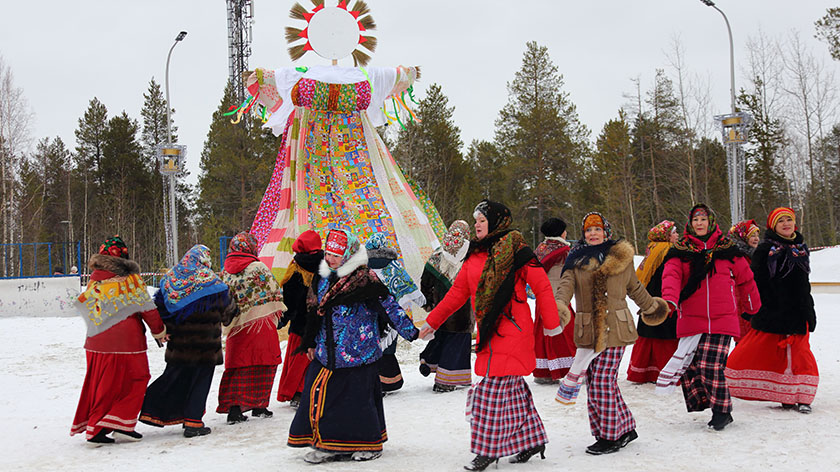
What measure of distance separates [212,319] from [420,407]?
75.1 inches

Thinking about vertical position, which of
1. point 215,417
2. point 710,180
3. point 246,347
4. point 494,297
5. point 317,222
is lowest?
point 215,417

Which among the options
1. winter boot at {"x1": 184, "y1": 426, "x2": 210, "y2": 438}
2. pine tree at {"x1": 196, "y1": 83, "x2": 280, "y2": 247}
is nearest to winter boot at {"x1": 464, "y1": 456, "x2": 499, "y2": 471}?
winter boot at {"x1": 184, "y1": 426, "x2": 210, "y2": 438}

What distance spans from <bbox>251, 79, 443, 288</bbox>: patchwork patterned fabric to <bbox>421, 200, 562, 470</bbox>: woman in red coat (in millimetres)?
5639

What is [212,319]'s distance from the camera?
17.8 ft

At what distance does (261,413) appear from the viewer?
233 inches

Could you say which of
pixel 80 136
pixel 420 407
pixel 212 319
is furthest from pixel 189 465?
pixel 80 136

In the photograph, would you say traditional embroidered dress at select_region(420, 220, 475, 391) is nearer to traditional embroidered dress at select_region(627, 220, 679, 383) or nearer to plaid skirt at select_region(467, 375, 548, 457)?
traditional embroidered dress at select_region(627, 220, 679, 383)

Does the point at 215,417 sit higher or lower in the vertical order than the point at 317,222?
lower

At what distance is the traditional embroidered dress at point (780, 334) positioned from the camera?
526 centimetres

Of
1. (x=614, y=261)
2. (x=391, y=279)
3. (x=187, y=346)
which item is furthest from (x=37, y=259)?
(x=614, y=261)

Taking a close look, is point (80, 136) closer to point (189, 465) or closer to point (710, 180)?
point (710, 180)

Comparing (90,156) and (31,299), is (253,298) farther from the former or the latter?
(90,156)

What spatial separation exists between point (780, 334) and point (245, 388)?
4.23m

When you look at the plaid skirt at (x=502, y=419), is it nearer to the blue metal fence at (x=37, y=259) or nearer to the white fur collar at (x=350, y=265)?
the white fur collar at (x=350, y=265)
